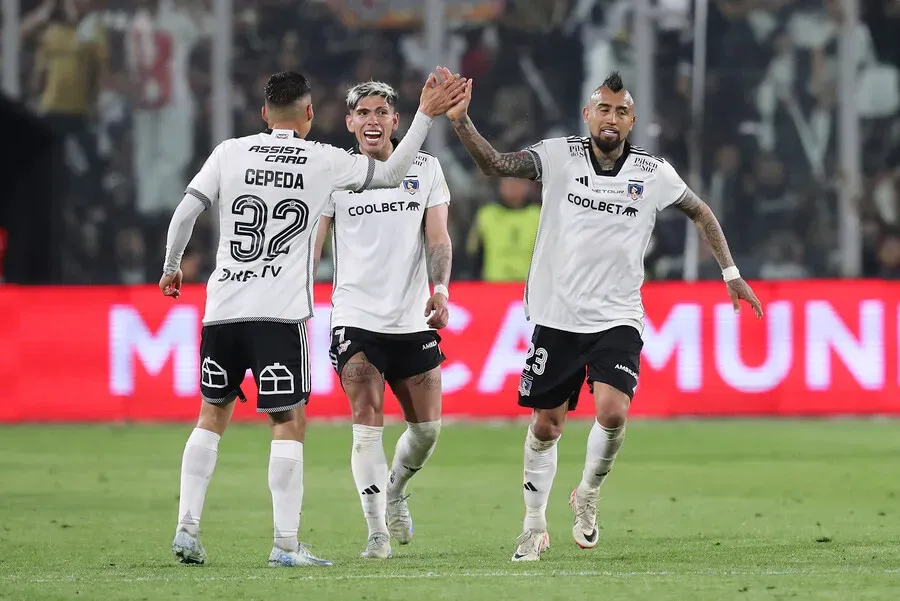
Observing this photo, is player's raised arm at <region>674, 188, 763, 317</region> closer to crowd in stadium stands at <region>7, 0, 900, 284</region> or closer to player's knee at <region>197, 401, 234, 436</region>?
player's knee at <region>197, 401, 234, 436</region>

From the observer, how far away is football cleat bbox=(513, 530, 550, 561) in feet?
26.8

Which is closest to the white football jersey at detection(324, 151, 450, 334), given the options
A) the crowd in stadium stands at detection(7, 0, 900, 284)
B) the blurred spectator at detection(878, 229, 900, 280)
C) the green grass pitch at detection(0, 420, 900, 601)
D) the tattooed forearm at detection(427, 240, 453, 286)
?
the tattooed forearm at detection(427, 240, 453, 286)

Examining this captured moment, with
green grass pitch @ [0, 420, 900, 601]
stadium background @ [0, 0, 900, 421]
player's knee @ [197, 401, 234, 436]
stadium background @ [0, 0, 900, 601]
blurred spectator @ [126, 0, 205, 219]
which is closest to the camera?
green grass pitch @ [0, 420, 900, 601]

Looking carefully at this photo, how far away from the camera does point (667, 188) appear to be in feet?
28.6

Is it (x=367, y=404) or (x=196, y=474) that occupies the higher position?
(x=367, y=404)

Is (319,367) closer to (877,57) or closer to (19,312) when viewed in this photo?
(19,312)

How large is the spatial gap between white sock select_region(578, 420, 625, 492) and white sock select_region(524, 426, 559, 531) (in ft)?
0.57

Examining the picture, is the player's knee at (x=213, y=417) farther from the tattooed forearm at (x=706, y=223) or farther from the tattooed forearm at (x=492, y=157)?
the tattooed forearm at (x=706, y=223)

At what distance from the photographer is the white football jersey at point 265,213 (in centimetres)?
774

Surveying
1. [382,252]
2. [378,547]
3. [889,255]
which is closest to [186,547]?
[378,547]

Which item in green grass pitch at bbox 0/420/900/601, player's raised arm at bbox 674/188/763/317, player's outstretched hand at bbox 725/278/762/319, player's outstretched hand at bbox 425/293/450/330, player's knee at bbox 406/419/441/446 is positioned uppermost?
player's raised arm at bbox 674/188/763/317

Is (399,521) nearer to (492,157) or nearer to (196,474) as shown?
(196,474)

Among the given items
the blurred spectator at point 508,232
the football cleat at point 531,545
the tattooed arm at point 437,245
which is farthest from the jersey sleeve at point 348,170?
the blurred spectator at point 508,232

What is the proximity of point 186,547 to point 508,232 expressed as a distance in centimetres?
989
